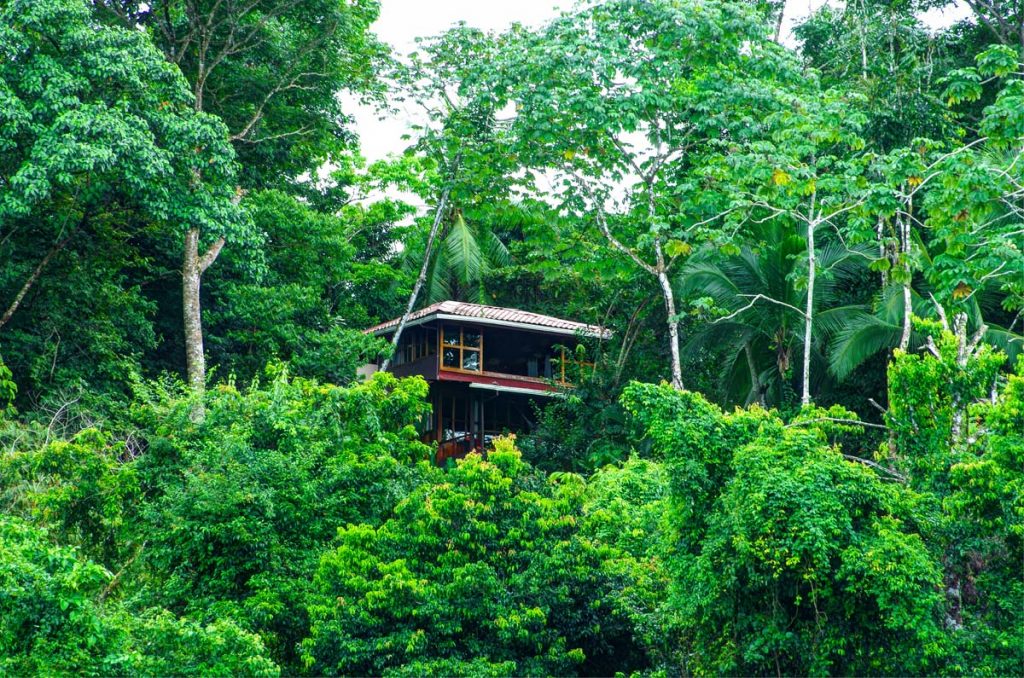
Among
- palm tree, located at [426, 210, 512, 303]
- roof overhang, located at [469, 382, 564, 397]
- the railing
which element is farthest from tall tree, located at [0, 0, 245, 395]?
palm tree, located at [426, 210, 512, 303]

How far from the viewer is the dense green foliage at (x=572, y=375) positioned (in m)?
11.6

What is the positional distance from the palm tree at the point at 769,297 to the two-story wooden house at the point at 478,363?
7.07 metres

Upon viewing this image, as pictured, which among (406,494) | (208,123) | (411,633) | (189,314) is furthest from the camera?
(189,314)

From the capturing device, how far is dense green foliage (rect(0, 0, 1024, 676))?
11586 mm

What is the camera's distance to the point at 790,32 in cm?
2566

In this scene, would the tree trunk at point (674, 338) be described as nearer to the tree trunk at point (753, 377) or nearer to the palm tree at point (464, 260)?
the tree trunk at point (753, 377)

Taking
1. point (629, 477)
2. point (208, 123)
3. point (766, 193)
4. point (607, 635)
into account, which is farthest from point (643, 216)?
point (607, 635)

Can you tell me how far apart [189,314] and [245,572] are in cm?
894

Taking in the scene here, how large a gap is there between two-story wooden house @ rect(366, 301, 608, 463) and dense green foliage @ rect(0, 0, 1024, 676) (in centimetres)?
177

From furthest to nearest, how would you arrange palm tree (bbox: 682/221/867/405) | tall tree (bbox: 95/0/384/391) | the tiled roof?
the tiled roof, tall tree (bbox: 95/0/384/391), palm tree (bbox: 682/221/867/405)

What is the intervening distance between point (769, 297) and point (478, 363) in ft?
39.6

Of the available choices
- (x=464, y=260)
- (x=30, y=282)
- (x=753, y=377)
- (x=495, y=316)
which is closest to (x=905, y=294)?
(x=753, y=377)

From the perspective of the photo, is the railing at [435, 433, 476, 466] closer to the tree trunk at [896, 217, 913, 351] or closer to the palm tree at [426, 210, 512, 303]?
the palm tree at [426, 210, 512, 303]

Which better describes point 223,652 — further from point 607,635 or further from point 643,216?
point 643,216
